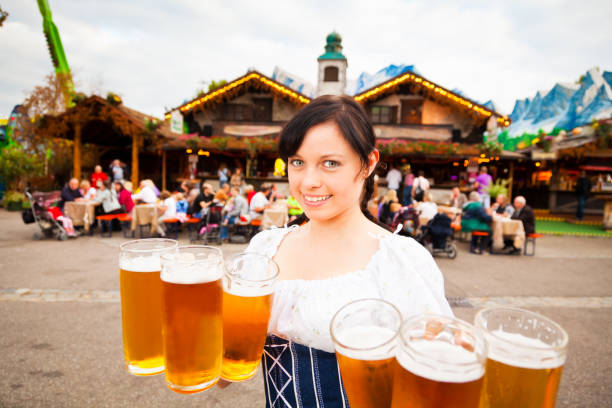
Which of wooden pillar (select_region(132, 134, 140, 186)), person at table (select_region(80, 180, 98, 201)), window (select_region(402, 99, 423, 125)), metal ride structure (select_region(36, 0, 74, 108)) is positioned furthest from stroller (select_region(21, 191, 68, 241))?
metal ride structure (select_region(36, 0, 74, 108))

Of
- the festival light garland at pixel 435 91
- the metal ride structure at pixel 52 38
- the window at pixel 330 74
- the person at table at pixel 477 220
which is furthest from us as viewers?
the metal ride structure at pixel 52 38

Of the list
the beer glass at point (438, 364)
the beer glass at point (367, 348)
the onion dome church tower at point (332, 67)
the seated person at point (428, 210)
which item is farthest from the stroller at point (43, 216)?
the onion dome church tower at point (332, 67)

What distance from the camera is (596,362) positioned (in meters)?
2.91

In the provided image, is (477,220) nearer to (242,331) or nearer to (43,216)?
(242,331)

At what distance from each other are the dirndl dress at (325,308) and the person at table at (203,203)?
670cm

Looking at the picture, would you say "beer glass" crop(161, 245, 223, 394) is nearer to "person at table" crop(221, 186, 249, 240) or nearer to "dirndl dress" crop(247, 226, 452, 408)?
"dirndl dress" crop(247, 226, 452, 408)

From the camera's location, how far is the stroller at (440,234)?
6.61 meters

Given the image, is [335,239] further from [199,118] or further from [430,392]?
[199,118]

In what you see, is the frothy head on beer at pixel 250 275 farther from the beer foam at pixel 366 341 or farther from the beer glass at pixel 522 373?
the beer glass at pixel 522 373

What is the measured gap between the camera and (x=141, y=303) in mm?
817

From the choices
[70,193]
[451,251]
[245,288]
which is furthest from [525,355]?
[70,193]

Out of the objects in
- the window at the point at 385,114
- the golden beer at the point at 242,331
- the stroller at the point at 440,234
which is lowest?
the stroller at the point at 440,234

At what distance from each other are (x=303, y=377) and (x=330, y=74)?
15.4 meters

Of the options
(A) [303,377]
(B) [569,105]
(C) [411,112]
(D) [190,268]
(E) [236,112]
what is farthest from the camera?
(B) [569,105]
